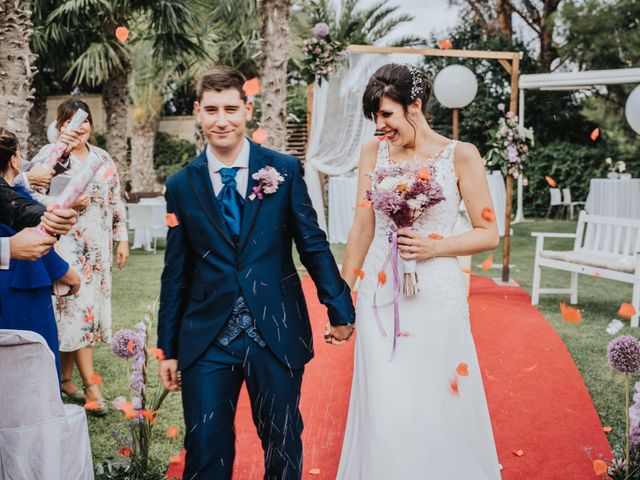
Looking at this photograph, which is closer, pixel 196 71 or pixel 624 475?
pixel 624 475

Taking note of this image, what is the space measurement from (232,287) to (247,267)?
0.09 metres

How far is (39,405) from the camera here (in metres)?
2.23

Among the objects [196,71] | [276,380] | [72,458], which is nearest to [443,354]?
[276,380]

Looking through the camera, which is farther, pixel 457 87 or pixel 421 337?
pixel 457 87

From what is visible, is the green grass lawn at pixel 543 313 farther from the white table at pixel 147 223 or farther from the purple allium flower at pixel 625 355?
the purple allium flower at pixel 625 355

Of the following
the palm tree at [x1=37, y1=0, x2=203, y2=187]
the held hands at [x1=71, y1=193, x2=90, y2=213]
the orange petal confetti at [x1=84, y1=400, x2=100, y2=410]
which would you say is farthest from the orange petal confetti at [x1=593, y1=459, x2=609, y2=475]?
the palm tree at [x1=37, y1=0, x2=203, y2=187]

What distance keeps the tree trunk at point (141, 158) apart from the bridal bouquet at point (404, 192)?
21181 mm

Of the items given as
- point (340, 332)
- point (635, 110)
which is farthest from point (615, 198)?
point (340, 332)

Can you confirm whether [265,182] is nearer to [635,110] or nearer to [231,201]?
[231,201]

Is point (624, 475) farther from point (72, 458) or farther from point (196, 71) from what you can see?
point (196, 71)

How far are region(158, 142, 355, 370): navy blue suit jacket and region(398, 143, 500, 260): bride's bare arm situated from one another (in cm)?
56

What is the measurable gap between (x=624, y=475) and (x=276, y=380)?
169cm

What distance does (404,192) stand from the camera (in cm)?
266

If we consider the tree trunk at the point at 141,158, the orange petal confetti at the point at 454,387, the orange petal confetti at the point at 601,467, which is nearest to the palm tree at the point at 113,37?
the tree trunk at the point at 141,158
